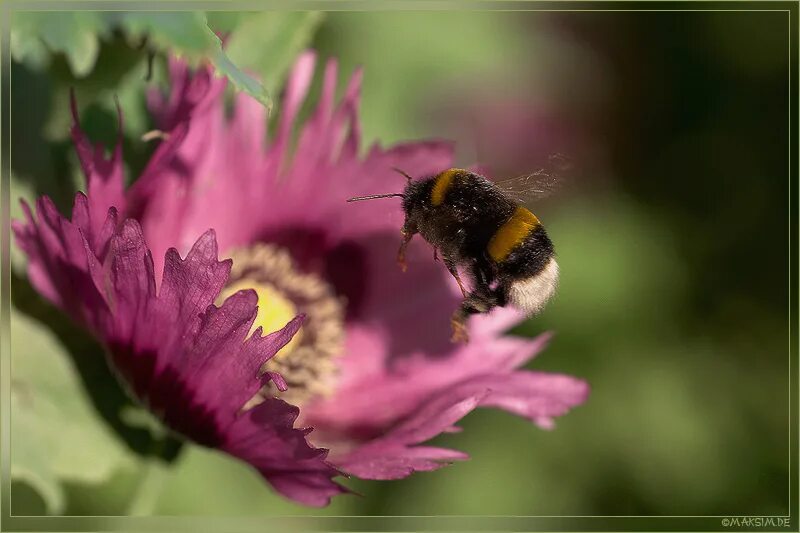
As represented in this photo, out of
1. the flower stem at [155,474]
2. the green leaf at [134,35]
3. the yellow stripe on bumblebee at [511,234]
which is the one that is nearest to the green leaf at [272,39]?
the green leaf at [134,35]

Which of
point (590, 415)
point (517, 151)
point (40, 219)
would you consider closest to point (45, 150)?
point (40, 219)

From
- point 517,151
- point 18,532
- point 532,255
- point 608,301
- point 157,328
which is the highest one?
point 517,151

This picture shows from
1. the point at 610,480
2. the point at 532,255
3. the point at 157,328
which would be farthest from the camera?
the point at 610,480

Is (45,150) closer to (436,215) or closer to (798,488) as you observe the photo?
(436,215)

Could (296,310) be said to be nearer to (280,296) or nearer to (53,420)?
(280,296)

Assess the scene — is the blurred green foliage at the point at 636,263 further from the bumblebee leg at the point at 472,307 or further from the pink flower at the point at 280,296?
the bumblebee leg at the point at 472,307

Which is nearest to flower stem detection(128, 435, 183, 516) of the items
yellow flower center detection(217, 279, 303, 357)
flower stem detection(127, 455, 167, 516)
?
flower stem detection(127, 455, 167, 516)

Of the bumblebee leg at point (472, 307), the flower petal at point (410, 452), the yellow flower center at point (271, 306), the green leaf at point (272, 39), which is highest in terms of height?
the green leaf at point (272, 39)

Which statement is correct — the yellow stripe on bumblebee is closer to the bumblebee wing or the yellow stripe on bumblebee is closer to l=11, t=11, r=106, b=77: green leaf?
the bumblebee wing
